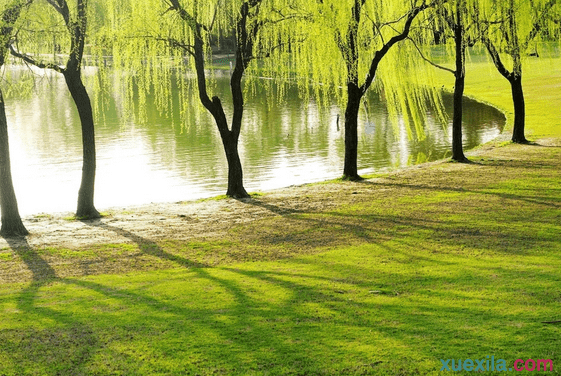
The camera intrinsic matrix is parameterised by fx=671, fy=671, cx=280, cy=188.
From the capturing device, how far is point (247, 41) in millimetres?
14883

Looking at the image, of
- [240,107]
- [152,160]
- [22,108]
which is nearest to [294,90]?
[22,108]

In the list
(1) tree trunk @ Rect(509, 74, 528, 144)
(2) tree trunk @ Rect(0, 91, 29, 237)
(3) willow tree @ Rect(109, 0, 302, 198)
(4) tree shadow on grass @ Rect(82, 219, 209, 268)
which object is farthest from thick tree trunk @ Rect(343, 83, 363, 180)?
(2) tree trunk @ Rect(0, 91, 29, 237)

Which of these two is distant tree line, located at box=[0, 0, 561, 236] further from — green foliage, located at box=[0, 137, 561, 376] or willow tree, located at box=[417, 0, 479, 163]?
green foliage, located at box=[0, 137, 561, 376]

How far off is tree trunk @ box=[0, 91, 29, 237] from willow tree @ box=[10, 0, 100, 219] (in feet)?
4.34

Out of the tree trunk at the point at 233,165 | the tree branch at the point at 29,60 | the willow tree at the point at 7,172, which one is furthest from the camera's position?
the tree trunk at the point at 233,165

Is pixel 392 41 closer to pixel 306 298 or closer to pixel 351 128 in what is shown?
pixel 351 128

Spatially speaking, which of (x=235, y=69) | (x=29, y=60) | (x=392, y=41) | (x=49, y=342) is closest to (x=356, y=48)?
(x=392, y=41)

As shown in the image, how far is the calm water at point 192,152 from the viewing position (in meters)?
19.3

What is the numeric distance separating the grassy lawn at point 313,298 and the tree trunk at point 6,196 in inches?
50.1

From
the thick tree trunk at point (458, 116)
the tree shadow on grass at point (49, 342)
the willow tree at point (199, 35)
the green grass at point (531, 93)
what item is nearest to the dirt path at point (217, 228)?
the thick tree trunk at point (458, 116)

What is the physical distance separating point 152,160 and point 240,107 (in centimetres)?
892

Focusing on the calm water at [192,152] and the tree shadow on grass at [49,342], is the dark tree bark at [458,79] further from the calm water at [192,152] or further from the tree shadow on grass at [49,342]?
the tree shadow on grass at [49,342]

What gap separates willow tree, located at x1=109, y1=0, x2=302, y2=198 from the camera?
14.6 meters

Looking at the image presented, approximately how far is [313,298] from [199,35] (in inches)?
351
